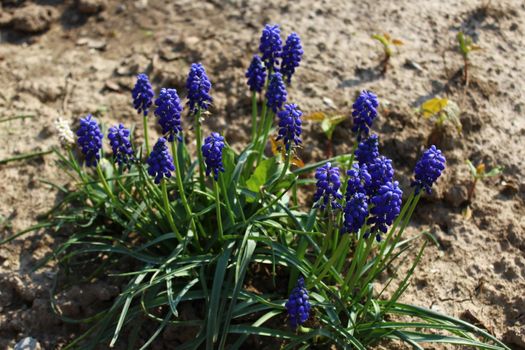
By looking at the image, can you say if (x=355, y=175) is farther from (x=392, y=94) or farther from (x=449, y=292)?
(x=392, y=94)

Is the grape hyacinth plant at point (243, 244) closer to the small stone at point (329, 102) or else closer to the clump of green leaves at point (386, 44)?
the small stone at point (329, 102)

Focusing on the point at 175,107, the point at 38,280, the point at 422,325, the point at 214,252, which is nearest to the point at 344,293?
the point at 422,325

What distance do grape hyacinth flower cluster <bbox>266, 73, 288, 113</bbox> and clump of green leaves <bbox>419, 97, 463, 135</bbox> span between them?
2151 mm

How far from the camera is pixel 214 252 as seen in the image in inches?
213

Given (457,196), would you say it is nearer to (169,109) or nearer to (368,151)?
(368,151)

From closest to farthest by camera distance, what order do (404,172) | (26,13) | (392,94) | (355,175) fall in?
(355,175), (404,172), (392,94), (26,13)

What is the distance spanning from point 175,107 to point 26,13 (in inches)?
188

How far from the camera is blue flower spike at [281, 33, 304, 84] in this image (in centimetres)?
524

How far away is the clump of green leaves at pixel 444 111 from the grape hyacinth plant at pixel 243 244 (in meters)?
1.36

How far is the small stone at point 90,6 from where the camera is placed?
8516 millimetres

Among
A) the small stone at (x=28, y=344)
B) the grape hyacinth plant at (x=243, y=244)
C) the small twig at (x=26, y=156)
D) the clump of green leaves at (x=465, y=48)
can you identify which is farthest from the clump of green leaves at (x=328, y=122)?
the small stone at (x=28, y=344)

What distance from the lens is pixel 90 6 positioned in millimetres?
8523

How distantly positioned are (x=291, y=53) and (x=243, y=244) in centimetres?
162

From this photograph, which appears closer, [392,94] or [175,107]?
[175,107]
